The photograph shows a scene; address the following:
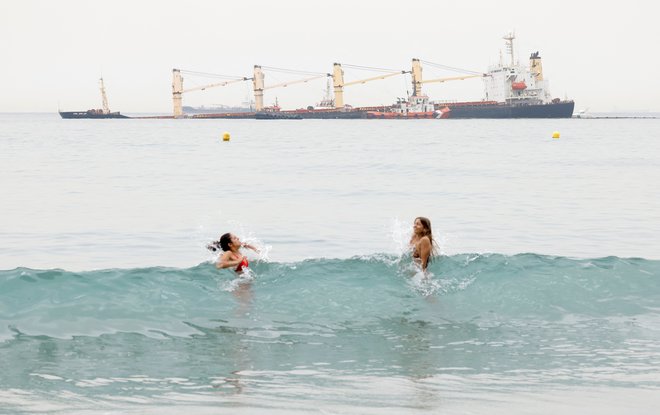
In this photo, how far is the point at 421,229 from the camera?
1400 centimetres

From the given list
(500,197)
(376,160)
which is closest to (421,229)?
(500,197)

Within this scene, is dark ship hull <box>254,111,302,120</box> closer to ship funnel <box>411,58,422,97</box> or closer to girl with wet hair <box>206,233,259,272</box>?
ship funnel <box>411,58,422,97</box>

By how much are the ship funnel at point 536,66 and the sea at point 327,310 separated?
145030 millimetres

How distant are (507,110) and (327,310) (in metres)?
159

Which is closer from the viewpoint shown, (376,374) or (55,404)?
(55,404)

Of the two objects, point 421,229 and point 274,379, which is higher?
point 421,229

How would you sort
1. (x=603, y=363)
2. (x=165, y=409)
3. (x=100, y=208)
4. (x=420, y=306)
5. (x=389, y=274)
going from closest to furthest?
(x=165, y=409) → (x=603, y=363) → (x=420, y=306) → (x=389, y=274) → (x=100, y=208)

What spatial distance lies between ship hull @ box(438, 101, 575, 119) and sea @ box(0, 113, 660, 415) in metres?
141

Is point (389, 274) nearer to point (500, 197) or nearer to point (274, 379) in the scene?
point (274, 379)

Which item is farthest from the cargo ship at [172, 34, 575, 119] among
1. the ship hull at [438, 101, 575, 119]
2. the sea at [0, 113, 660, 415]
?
the sea at [0, 113, 660, 415]

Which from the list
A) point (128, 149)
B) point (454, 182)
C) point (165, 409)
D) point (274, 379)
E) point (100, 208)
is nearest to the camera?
point (165, 409)

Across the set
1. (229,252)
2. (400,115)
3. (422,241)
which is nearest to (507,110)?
(400,115)

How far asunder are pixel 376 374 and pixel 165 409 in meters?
2.47

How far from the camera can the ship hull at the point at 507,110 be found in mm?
167375
